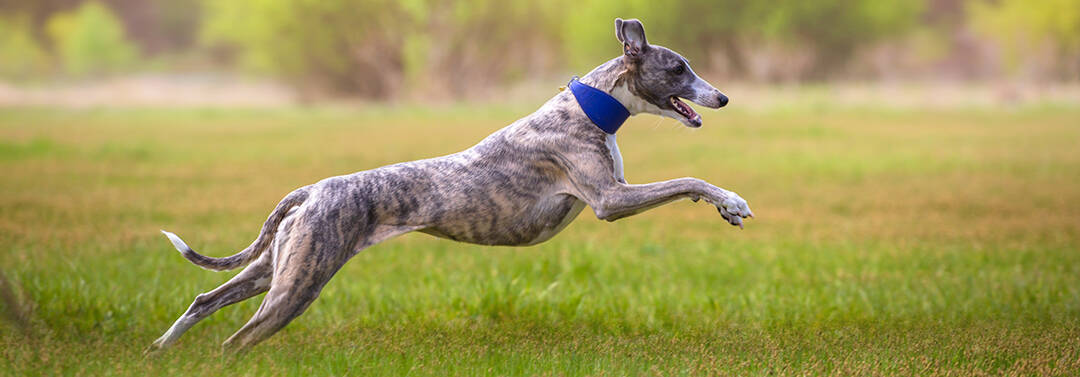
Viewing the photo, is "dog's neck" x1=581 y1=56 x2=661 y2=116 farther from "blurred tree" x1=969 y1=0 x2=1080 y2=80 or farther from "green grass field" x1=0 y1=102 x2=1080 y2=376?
"blurred tree" x1=969 y1=0 x2=1080 y2=80

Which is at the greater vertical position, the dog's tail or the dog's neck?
the dog's neck

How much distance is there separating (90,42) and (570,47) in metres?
39.4

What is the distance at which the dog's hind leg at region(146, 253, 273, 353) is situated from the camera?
17.7 feet

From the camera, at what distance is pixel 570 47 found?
53.3 meters

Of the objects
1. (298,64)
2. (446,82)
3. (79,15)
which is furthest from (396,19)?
(79,15)

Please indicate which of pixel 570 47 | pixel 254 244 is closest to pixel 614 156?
pixel 254 244

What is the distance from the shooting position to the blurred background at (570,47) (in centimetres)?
4519

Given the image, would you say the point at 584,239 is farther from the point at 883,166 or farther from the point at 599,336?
the point at 883,166

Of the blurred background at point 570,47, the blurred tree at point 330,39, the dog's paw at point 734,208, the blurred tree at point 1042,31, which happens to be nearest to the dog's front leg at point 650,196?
the dog's paw at point 734,208

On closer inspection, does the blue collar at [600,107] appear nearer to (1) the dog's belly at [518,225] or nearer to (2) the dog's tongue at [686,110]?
(2) the dog's tongue at [686,110]

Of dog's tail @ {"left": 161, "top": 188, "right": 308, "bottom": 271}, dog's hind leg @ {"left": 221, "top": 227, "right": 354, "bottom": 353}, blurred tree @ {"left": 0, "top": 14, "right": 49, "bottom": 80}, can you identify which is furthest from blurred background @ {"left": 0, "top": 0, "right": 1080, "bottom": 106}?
dog's hind leg @ {"left": 221, "top": 227, "right": 354, "bottom": 353}

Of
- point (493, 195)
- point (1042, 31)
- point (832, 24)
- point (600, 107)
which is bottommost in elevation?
point (493, 195)

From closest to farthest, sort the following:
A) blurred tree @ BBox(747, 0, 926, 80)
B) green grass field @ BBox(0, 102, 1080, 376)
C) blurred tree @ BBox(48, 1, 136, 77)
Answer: green grass field @ BBox(0, 102, 1080, 376) → blurred tree @ BBox(747, 0, 926, 80) → blurred tree @ BBox(48, 1, 136, 77)

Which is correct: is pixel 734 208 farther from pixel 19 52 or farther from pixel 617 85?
pixel 19 52
